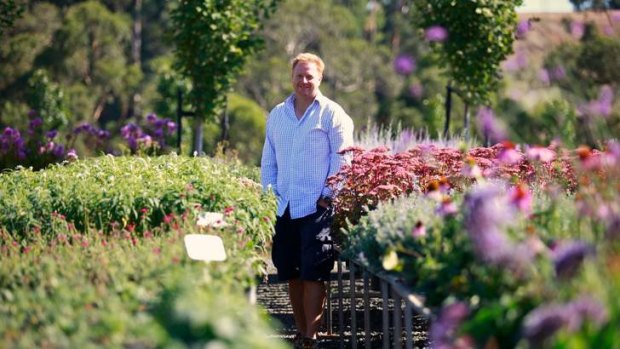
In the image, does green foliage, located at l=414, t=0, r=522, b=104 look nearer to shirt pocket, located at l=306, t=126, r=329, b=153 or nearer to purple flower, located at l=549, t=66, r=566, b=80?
shirt pocket, located at l=306, t=126, r=329, b=153

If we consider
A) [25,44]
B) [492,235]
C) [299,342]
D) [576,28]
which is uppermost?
[25,44]

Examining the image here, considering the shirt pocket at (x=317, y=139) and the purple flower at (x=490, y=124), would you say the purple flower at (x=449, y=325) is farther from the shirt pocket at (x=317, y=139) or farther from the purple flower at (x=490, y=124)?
the purple flower at (x=490, y=124)

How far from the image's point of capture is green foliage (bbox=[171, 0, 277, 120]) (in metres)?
12.0

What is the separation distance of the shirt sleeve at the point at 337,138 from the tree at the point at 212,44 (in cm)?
594

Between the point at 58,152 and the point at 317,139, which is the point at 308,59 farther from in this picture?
the point at 58,152

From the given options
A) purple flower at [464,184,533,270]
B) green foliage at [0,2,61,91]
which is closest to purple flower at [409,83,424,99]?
green foliage at [0,2,61,91]

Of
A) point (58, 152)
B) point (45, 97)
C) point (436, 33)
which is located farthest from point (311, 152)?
point (45, 97)

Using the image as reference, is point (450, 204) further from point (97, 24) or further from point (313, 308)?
point (97, 24)

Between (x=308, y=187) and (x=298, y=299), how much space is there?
2.16ft

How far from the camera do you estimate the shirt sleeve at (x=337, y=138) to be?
19.8ft

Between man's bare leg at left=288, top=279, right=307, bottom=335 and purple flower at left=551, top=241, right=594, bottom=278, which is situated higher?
purple flower at left=551, top=241, right=594, bottom=278

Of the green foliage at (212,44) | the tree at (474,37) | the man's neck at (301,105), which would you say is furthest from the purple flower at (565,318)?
the green foliage at (212,44)

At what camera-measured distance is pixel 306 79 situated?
6.06 metres

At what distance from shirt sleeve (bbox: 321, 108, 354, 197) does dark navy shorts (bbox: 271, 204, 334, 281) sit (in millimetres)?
184
